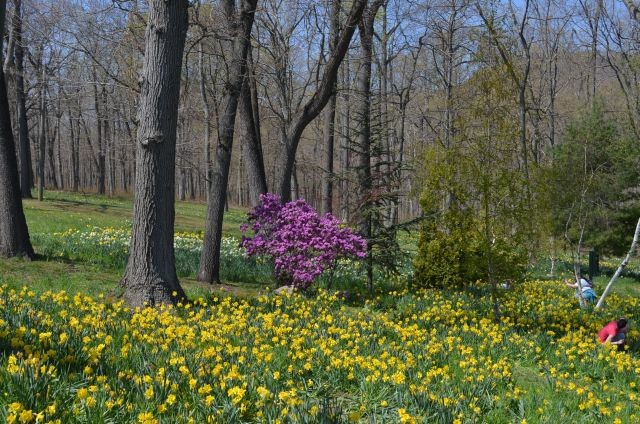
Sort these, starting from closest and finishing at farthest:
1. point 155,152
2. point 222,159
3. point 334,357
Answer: point 334,357 → point 155,152 → point 222,159

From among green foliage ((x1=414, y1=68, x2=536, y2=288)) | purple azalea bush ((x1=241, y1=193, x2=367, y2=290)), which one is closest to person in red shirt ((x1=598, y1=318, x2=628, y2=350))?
green foliage ((x1=414, y1=68, x2=536, y2=288))

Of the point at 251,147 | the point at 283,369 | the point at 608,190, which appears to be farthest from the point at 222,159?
the point at 608,190

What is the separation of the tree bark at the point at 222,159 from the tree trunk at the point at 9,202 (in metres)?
3.00

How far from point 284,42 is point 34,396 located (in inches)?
373

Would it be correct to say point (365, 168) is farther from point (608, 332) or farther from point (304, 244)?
point (608, 332)

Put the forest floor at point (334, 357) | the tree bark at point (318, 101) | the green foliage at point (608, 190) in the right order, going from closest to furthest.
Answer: the forest floor at point (334, 357)
the tree bark at point (318, 101)
the green foliage at point (608, 190)

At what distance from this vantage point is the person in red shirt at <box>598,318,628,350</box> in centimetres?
871

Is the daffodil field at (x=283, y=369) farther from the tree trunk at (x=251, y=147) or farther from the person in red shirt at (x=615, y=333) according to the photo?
the tree trunk at (x=251, y=147)

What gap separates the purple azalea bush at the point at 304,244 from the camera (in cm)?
987

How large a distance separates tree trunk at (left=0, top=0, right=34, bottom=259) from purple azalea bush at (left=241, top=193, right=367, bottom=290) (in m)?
3.76

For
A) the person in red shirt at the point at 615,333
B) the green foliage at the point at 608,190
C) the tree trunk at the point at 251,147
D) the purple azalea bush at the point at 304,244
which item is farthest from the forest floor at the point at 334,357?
the green foliage at the point at 608,190

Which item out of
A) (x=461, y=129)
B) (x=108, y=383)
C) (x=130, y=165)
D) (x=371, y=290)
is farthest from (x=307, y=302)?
(x=130, y=165)

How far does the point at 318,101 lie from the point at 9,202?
223 inches

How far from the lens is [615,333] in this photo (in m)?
8.73
